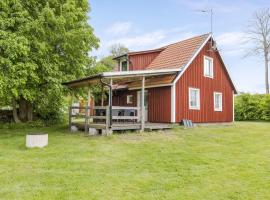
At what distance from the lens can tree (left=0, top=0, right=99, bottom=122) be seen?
39.7 feet

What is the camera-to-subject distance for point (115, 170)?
21.7ft

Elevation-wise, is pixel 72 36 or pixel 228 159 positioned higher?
pixel 72 36

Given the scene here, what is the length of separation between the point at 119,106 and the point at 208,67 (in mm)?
6799

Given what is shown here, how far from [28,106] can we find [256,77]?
86.8 feet

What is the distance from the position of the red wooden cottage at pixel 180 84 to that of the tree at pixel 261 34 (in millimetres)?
12626

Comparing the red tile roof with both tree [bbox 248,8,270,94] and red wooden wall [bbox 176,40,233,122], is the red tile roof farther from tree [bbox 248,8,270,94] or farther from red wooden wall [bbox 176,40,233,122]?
tree [bbox 248,8,270,94]

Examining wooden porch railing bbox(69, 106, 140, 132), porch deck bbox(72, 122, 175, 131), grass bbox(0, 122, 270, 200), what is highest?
wooden porch railing bbox(69, 106, 140, 132)

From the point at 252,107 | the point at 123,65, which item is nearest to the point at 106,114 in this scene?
the point at 123,65

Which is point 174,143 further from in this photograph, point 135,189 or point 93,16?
point 93,16

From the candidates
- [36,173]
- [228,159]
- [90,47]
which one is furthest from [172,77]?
[36,173]

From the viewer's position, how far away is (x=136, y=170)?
21.7 feet

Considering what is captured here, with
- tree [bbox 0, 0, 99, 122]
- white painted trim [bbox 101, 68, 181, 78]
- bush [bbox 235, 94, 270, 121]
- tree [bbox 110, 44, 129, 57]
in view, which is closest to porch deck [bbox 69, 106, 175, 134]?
Answer: white painted trim [bbox 101, 68, 181, 78]

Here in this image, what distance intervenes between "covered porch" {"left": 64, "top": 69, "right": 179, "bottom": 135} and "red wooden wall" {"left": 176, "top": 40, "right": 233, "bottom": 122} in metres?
0.99

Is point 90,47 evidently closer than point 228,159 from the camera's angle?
No
